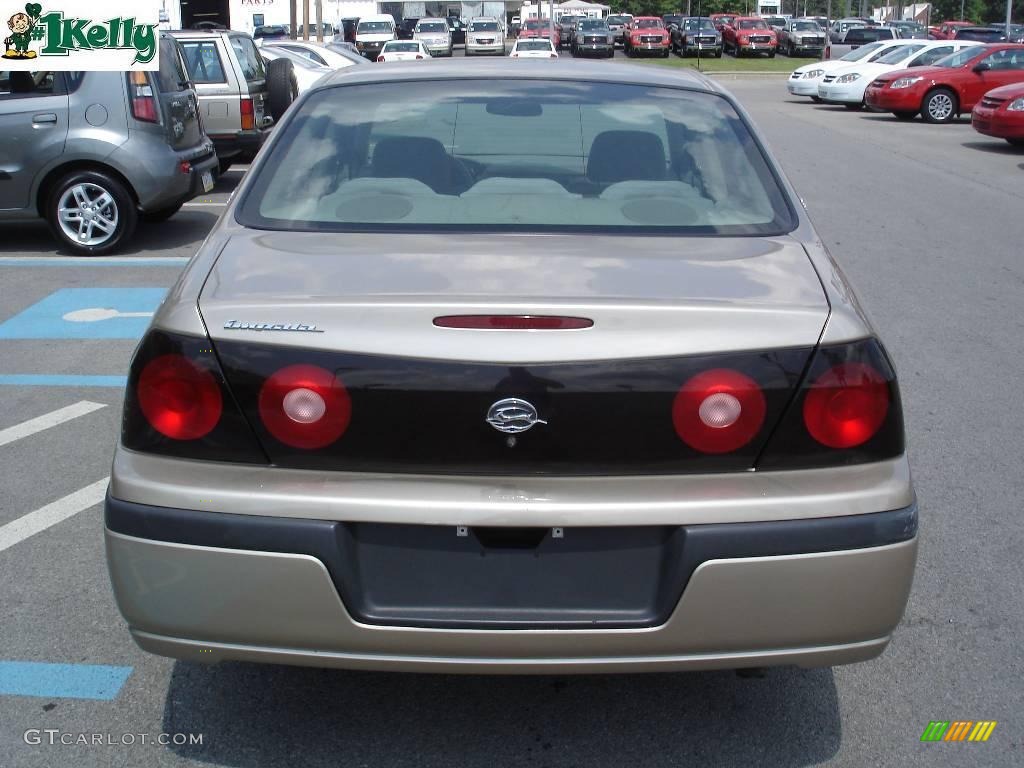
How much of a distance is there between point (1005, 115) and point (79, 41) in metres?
13.2

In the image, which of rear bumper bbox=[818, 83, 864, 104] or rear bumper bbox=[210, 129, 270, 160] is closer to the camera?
rear bumper bbox=[210, 129, 270, 160]

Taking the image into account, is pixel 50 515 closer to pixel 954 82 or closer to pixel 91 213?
pixel 91 213

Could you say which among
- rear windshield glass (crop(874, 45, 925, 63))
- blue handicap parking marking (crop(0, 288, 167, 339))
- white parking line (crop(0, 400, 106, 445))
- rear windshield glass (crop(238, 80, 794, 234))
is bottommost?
blue handicap parking marking (crop(0, 288, 167, 339))

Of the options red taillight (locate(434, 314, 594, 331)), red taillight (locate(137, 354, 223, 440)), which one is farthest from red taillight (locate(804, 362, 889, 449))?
red taillight (locate(137, 354, 223, 440))

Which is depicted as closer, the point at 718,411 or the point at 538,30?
the point at 718,411

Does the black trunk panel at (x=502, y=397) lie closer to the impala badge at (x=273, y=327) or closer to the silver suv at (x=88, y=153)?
the impala badge at (x=273, y=327)

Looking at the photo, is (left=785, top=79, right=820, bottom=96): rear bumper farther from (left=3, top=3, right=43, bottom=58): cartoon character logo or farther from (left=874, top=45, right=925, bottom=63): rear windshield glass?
(left=3, top=3, right=43, bottom=58): cartoon character logo

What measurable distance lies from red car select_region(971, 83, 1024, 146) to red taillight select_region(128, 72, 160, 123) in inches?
511

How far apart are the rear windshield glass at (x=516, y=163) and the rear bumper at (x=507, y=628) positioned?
3.42 ft

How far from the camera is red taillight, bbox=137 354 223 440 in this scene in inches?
103

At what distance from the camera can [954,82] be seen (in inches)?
899

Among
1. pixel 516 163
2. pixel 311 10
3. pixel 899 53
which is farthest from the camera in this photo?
pixel 311 10

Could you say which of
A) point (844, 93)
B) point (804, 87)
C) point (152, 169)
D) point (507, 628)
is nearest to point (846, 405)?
point (507, 628)

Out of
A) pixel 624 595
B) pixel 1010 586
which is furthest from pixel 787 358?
pixel 1010 586
